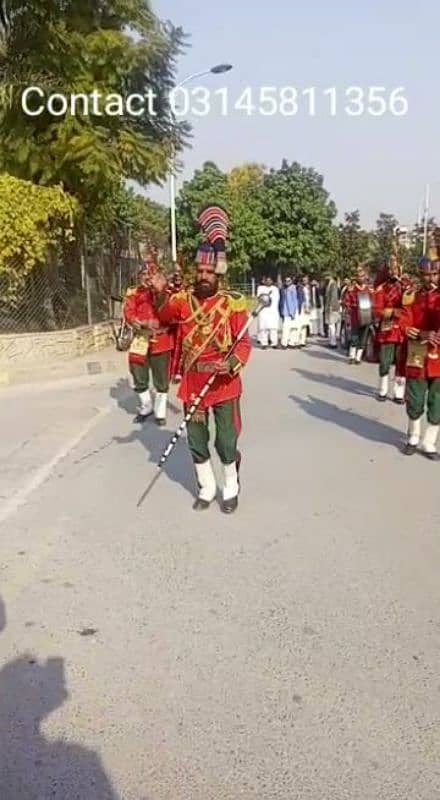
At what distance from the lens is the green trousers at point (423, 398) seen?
23.5 feet

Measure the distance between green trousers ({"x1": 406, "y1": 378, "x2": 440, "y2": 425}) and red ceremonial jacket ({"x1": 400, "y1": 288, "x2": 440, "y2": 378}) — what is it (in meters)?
0.08

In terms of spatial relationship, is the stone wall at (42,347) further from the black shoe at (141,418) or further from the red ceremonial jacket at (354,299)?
the red ceremonial jacket at (354,299)

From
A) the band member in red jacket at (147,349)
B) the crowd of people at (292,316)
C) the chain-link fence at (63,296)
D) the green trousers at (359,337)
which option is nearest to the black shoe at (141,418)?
the band member in red jacket at (147,349)

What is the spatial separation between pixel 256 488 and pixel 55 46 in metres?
10.9

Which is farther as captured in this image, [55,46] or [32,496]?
[55,46]

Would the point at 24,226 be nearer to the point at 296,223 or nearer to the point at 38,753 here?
the point at 38,753

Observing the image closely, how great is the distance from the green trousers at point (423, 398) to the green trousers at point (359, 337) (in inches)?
301

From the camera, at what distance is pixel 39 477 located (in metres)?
6.63

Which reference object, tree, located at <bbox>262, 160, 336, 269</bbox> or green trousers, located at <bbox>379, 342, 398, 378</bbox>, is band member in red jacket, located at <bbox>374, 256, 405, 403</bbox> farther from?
tree, located at <bbox>262, 160, 336, 269</bbox>

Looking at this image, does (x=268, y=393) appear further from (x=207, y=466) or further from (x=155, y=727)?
(x=155, y=727)

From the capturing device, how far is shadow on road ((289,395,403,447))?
323 inches

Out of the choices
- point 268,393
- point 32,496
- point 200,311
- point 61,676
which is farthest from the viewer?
point 268,393

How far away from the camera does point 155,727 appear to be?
9.78ft

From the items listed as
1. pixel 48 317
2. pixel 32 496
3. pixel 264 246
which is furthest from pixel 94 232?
pixel 264 246
